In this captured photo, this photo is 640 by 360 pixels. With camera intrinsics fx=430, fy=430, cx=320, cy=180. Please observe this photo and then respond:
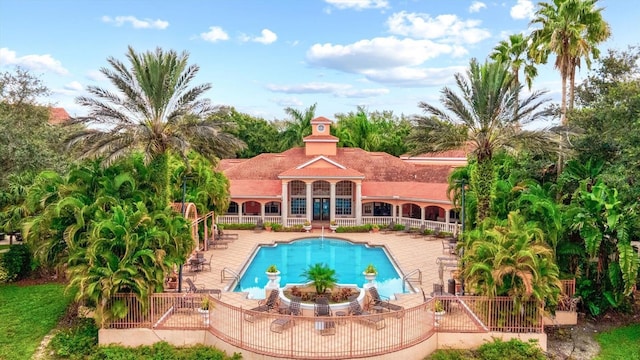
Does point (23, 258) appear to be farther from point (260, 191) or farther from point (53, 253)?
point (260, 191)

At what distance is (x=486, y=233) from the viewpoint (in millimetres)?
14156

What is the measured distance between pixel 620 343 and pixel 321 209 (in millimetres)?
25170

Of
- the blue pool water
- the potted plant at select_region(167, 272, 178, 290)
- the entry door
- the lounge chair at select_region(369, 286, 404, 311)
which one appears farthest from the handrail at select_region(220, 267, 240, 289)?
the entry door

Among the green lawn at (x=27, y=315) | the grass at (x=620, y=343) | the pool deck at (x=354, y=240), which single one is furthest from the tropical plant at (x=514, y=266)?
the green lawn at (x=27, y=315)

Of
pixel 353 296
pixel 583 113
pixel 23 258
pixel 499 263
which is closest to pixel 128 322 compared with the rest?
pixel 353 296

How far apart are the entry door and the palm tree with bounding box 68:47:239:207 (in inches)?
796

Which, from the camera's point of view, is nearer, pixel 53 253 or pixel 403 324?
pixel 403 324

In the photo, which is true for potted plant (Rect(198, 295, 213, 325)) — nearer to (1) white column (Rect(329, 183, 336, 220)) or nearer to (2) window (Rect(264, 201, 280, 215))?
(1) white column (Rect(329, 183, 336, 220))

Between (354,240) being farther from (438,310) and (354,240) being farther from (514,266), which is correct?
(514,266)

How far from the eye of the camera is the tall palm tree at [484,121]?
1647 centimetres

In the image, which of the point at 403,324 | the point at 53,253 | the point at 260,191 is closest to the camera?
the point at 403,324

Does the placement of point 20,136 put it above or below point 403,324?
above

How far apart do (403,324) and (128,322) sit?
832 centimetres

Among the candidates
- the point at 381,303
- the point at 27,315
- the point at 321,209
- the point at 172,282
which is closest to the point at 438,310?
the point at 381,303
